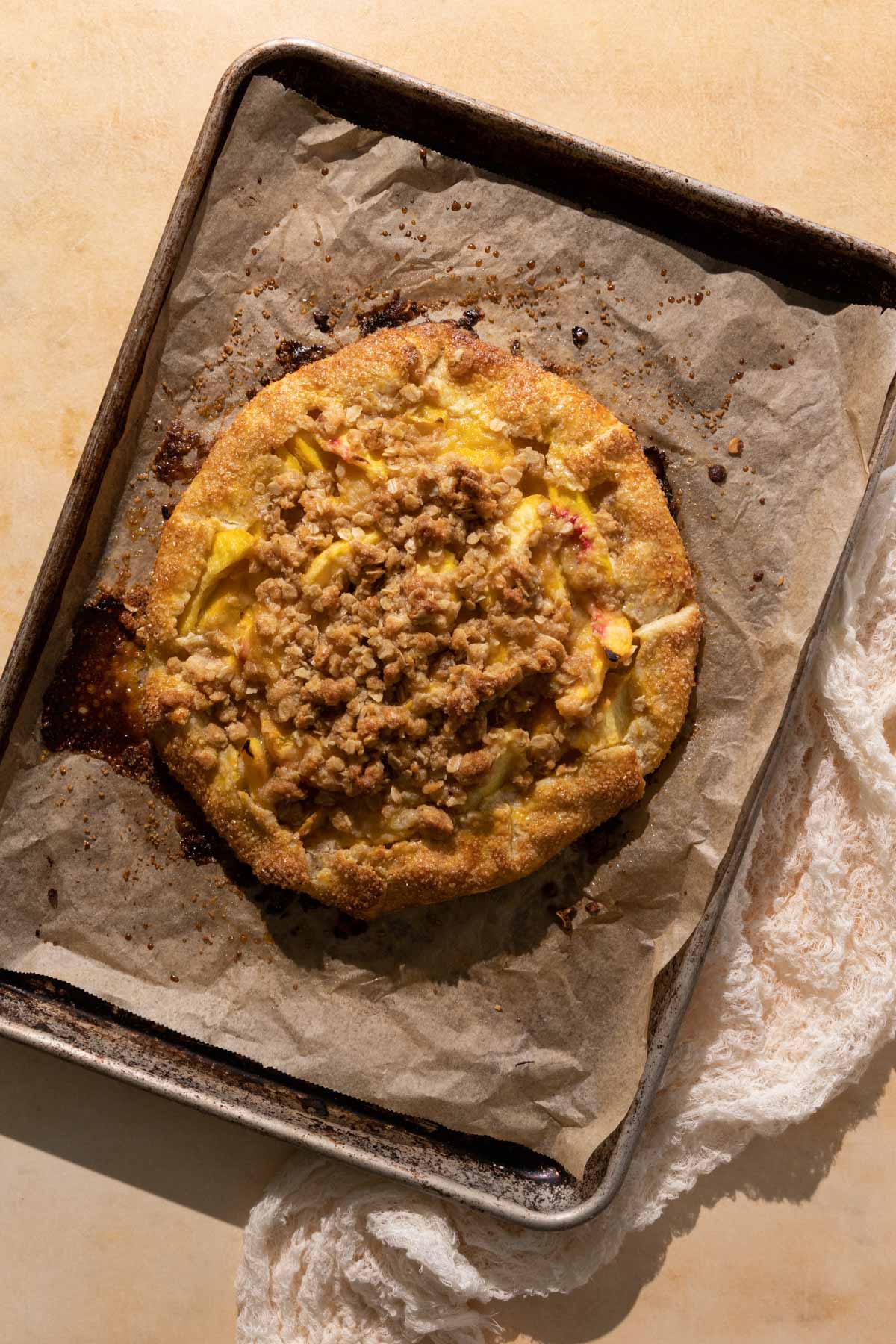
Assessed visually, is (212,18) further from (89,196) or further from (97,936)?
(97,936)

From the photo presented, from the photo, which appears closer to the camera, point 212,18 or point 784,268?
point 784,268

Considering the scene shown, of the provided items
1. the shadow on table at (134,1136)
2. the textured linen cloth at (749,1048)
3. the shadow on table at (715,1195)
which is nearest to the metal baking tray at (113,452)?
the textured linen cloth at (749,1048)

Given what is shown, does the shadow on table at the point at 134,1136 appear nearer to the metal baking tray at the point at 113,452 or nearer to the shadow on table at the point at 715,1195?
the metal baking tray at the point at 113,452

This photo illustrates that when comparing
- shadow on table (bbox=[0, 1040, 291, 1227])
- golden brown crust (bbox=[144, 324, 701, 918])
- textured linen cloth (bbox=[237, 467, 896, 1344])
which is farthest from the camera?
shadow on table (bbox=[0, 1040, 291, 1227])

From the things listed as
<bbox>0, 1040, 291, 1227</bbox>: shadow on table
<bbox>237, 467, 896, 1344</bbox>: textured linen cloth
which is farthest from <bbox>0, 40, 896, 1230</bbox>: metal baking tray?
<bbox>0, 1040, 291, 1227</bbox>: shadow on table

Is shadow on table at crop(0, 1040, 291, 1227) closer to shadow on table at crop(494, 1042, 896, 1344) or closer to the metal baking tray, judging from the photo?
the metal baking tray

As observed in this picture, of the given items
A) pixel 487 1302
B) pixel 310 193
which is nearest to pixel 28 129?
pixel 310 193

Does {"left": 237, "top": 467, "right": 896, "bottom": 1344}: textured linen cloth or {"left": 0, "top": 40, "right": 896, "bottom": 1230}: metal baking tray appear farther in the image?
{"left": 237, "top": 467, "right": 896, "bottom": 1344}: textured linen cloth
